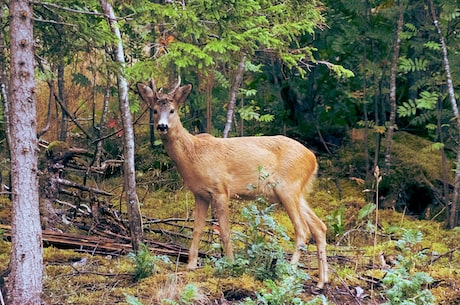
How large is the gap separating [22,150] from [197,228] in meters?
2.79

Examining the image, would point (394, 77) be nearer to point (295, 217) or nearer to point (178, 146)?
point (295, 217)

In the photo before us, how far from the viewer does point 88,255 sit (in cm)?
782

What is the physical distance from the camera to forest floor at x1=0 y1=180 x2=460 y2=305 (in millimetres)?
6469

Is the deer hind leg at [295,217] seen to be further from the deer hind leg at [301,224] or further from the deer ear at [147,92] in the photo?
the deer ear at [147,92]

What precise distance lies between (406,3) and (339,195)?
321 cm

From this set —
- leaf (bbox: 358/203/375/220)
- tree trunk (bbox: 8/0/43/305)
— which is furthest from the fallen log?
leaf (bbox: 358/203/375/220)

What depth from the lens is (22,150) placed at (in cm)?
548

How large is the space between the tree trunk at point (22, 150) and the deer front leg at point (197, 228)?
2.35 m

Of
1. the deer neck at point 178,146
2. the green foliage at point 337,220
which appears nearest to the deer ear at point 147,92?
the deer neck at point 178,146

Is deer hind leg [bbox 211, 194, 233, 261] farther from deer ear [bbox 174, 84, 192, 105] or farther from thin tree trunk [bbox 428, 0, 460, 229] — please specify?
thin tree trunk [bbox 428, 0, 460, 229]

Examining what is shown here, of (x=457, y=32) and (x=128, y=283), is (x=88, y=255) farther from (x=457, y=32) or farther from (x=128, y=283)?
(x=457, y=32)

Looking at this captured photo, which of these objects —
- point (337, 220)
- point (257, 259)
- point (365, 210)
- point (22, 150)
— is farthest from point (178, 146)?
point (365, 210)

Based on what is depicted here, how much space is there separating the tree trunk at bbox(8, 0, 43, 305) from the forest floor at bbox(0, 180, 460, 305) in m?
0.69

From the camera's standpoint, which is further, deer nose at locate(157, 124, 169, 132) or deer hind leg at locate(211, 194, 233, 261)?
deer hind leg at locate(211, 194, 233, 261)
